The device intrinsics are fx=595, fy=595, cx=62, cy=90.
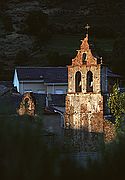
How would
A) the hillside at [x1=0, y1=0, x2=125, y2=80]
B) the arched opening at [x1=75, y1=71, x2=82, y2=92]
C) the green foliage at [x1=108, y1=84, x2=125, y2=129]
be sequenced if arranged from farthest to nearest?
the hillside at [x1=0, y1=0, x2=125, y2=80] → the arched opening at [x1=75, y1=71, x2=82, y2=92] → the green foliage at [x1=108, y1=84, x2=125, y2=129]

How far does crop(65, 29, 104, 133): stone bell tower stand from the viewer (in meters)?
28.5

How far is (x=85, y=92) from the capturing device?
95.1 ft

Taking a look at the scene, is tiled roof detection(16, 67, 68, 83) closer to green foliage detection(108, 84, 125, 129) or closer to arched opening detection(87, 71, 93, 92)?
arched opening detection(87, 71, 93, 92)

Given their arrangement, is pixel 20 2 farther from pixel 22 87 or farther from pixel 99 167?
pixel 99 167

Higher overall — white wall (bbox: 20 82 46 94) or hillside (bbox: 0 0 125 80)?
hillside (bbox: 0 0 125 80)

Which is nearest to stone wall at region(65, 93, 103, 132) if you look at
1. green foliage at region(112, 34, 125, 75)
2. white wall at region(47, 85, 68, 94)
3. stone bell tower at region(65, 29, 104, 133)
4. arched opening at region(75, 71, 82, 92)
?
stone bell tower at region(65, 29, 104, 133)

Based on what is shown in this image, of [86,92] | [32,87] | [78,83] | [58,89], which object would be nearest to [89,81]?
[78,83]

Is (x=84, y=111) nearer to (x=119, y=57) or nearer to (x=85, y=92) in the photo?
(x=85, y=92)

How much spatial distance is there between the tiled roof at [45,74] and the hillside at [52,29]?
34.9ft

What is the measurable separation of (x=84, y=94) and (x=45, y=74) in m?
22.9

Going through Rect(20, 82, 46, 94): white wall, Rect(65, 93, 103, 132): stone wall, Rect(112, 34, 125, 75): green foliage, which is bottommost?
Rect(65, 93, 103, 132): stone wall

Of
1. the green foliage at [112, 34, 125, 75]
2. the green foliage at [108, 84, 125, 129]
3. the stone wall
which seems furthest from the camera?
the green foliage at [112, 34, 125, 75]

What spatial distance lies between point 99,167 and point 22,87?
47.8m

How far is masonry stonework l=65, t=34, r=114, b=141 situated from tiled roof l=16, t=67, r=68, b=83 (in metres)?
20.6
